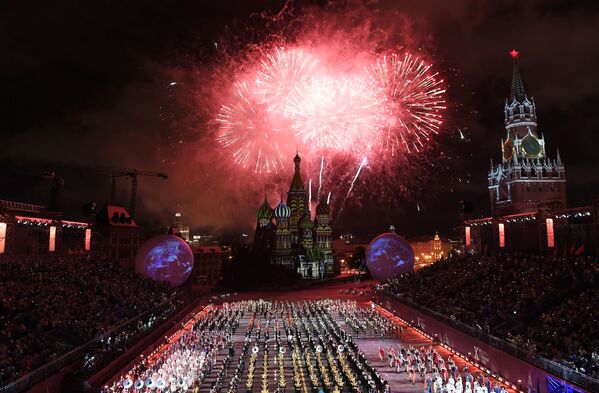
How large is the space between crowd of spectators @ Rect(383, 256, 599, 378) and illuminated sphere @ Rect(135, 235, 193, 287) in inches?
832

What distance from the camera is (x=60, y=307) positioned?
25391mm

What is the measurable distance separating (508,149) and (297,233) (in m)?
39.6

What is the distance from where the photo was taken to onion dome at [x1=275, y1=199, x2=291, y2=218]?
80688 millimetres

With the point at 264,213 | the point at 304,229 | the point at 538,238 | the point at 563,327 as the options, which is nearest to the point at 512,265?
the point at 538,238

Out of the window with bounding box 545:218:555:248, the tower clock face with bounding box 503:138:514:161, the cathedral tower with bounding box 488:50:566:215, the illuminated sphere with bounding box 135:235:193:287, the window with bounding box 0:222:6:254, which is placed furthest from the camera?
the tower clock face with bounding box 503:138:514:161

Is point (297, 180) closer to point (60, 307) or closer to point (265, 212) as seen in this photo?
point (265, 212)

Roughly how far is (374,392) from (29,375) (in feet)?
39.8

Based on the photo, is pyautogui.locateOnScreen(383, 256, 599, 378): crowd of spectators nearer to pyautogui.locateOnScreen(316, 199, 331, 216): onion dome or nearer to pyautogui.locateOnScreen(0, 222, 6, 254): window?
pyautogui.locateOnScreen(0, 222, 6, 254): window

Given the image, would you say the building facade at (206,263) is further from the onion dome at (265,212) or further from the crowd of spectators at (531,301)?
the crowd of spectators at (531,301)

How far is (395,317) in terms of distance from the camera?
37531 mm

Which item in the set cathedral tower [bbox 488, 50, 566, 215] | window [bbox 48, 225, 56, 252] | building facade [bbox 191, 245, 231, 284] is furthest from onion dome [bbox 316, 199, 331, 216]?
window [bbox 48, 225, 56, 252]

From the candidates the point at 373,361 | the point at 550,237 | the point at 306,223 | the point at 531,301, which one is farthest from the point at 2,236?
the point at 306,223

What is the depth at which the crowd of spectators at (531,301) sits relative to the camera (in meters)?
18.7

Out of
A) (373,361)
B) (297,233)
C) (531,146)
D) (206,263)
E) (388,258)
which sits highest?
(531,146)
